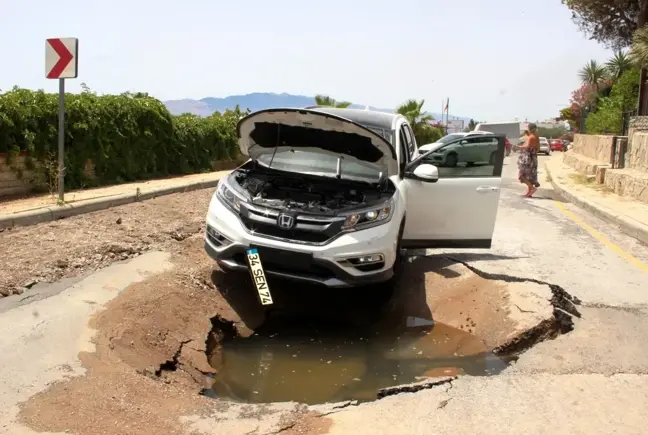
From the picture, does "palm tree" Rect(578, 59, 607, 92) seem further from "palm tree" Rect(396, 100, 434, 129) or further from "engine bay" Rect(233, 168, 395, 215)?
"engine bay" Rect(233, 168, 395, 215)

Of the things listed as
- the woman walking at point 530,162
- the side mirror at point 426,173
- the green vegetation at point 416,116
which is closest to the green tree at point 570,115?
the green vegetation at point 416,116

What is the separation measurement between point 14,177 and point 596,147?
69.4ft

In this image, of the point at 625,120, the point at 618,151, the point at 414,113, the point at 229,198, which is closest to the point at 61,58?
the point at 229,198

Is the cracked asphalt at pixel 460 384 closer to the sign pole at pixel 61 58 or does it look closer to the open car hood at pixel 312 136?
the open car hood at pixel 312 136

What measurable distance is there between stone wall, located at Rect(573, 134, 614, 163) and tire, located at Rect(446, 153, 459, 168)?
15112 mm

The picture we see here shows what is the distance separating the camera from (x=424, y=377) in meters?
4.79

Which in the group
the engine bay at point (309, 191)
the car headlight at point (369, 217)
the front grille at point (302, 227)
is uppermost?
the engine bay at point (309, 191)

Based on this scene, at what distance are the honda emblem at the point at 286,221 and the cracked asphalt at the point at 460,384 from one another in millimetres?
1246

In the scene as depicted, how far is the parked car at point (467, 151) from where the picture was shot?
24.2 feet

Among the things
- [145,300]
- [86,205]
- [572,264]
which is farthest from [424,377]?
[86,205]

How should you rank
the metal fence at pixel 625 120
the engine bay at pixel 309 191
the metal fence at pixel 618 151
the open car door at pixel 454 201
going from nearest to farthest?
the engine bay at pixel 309 191
the open car door at pixel 454 201
the metal fence at pixel 618 151
the metal fence at pixel 625 120

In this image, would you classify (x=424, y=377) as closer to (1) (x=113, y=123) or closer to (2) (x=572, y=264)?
(2) (x=572, y=264)

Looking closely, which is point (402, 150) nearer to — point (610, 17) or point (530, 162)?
point (530, 162)

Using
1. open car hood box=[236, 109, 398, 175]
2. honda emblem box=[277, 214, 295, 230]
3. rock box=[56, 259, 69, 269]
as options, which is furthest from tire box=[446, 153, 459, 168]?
rock box=[56, 259, 69, 269]
